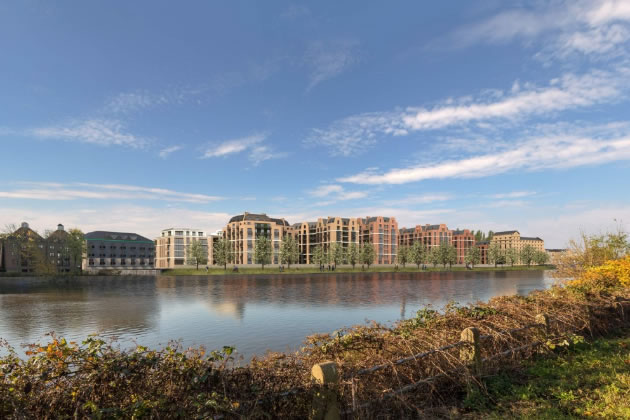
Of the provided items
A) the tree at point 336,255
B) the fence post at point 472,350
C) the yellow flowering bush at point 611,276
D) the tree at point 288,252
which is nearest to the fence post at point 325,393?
the fence post at point 472,350

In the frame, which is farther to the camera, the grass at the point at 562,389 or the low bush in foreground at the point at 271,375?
the grass at the point at 562,389

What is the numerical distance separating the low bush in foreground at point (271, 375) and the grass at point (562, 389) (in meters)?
0.36

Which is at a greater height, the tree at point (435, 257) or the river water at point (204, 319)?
the river water at point (204, 319)

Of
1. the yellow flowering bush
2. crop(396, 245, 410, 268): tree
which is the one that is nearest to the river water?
the yellow flowering bush

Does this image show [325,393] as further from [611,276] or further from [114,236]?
[114,236]

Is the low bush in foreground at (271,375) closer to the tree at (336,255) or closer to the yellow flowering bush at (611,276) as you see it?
the yellow flowering bush at (611,276)

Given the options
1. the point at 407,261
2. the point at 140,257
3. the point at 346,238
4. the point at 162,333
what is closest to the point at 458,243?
the point at 407,261

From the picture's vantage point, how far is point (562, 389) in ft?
25.3

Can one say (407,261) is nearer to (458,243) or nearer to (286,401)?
(458,243)

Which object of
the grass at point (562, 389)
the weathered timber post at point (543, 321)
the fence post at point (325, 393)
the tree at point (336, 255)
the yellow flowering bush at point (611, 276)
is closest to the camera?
the fence post at point (325, 393)

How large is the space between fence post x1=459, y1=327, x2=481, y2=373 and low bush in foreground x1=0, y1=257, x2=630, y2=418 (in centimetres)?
16

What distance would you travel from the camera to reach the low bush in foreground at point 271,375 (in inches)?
175

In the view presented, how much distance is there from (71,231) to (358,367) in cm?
10805

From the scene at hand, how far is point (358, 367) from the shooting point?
625 centimetres
